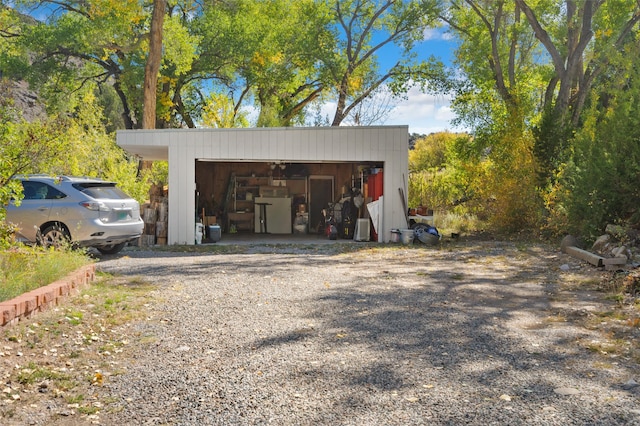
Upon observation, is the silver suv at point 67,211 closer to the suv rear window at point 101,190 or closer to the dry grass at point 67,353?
the suv rear window at point 101,190

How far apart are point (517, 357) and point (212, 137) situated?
12.2 meters

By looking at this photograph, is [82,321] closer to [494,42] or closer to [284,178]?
[284,178]

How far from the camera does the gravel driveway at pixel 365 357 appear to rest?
3.94 m

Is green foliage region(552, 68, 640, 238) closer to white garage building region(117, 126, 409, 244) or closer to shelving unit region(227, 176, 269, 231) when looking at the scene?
white garage building region(117, 126, 409, 244)

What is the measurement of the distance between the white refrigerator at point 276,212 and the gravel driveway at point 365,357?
11.7m

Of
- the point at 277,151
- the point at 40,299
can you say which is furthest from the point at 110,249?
the point at 40,299

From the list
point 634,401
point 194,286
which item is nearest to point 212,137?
point 194,286

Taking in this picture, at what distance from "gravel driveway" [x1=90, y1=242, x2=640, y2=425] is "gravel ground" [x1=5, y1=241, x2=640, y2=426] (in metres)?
0.02

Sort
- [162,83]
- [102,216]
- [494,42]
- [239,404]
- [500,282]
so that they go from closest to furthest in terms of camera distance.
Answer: [239,404], [500,282], [102,216], [494,42], [162,83]

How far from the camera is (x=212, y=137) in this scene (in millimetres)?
16109

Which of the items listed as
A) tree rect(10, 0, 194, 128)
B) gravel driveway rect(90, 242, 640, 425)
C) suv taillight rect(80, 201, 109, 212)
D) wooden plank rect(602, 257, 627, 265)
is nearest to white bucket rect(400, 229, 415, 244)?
wooden plank rect(602, 257, 627, 265)

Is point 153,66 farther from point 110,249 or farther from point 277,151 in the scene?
point 110,249

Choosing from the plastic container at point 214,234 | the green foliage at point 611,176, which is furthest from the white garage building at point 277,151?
the green foliage at point 611,176

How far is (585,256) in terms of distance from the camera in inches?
466
